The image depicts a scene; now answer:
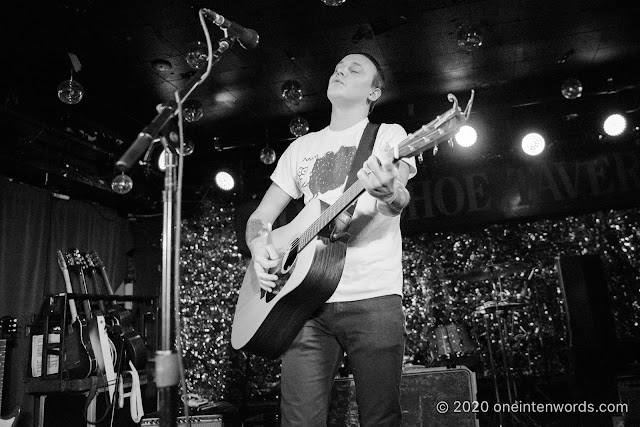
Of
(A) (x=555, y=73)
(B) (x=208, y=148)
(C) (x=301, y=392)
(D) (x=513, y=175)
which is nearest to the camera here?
(C) (x=301, y=392)

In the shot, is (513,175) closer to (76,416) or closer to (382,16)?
(382,16)

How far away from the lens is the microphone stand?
5.44 ft

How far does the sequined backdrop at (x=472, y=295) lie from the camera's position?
7.63 metres

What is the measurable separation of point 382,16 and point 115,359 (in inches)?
196

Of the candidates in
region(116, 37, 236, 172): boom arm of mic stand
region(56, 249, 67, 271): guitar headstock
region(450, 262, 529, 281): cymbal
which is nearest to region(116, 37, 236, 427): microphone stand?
region(116, 37, 236, 172): boom arm of mic stand

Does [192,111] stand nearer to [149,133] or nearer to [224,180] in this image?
[224,180]

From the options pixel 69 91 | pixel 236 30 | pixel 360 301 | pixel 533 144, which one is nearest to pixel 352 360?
pixel 360 301

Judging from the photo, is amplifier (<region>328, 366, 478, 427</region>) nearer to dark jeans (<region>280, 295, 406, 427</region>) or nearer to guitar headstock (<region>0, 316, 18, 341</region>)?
dark jeans (<region>280, 295, 406, 427</region>)

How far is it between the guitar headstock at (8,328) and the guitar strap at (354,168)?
17.7ft

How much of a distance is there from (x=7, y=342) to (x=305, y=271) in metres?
5.37

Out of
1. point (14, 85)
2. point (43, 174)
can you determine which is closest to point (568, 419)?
point (43, 174)

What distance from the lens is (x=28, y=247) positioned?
6980mm

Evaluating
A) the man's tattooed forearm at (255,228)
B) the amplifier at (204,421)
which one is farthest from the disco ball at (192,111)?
the man's tattooed forearm at (255,228)

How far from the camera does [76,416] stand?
597 cm
